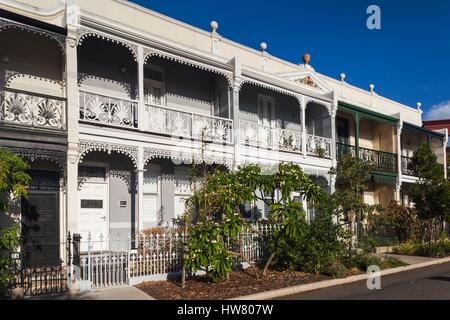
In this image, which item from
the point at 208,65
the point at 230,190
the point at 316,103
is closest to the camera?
the point at 230,190

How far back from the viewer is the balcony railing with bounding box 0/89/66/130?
10.3m

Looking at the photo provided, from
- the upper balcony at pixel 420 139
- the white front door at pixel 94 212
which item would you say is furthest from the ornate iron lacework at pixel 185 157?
the upper balcony at pixel 420 139

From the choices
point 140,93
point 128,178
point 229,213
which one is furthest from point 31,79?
point 229,213

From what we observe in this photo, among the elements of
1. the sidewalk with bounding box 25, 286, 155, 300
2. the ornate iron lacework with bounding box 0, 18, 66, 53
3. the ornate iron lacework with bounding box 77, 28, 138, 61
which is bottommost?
the sidewalk with bounding box 25, 286, 155, 300

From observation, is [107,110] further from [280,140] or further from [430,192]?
[430,192]

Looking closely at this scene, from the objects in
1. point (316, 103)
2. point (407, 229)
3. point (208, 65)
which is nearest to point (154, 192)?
point (208, 65)

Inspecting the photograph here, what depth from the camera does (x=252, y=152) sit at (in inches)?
607

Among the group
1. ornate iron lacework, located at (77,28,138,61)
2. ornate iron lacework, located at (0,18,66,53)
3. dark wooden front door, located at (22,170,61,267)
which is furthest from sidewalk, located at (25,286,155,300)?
ornate iron lacework, located at (77,28,138,61)

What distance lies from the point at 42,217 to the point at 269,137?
328 inches

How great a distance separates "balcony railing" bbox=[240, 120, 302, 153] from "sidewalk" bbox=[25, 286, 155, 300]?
7239 mm

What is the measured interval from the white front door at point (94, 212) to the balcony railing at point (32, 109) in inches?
100.0

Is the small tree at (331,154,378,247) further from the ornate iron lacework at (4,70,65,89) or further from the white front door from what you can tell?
the ornate iron lacework at (4,70,65,89)

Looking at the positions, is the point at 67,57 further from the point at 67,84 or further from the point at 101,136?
the point at 101,136

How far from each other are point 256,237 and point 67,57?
281 inches
